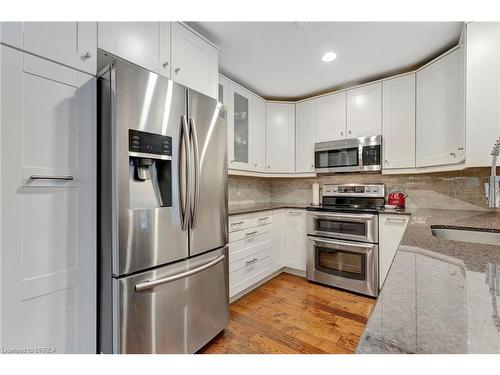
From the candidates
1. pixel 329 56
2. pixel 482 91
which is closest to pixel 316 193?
pixel 329 56

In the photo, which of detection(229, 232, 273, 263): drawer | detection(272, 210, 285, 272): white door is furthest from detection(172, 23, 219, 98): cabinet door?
detection(272, 210, 285, 272): white door

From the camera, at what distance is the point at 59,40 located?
1.12m

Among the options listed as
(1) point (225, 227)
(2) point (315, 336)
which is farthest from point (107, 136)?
(2) point (315, 336)

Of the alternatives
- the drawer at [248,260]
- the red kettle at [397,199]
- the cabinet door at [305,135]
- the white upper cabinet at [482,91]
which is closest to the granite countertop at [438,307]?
the white upper cabinet at [482,91]

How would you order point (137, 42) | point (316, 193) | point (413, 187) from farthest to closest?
point (316, 193)
point (413, 187)
point (137, 42)

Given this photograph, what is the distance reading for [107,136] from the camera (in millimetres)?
1206

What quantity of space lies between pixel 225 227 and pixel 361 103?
89.6 inches

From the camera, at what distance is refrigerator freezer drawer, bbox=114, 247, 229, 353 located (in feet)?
3.84

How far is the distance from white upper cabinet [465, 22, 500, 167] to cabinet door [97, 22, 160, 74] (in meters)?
2.31

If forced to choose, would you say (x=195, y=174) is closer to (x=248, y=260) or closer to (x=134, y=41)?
(x=134, y=41)

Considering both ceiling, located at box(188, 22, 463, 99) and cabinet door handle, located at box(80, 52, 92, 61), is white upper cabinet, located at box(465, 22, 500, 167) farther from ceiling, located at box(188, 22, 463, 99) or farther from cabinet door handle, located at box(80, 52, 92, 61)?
cabinet door handle, located at box(80, 52, 92, 61)

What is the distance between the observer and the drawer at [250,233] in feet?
7.32

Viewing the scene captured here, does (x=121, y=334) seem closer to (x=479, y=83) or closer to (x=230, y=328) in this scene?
(x=230, y=328)

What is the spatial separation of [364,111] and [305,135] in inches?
30.8
